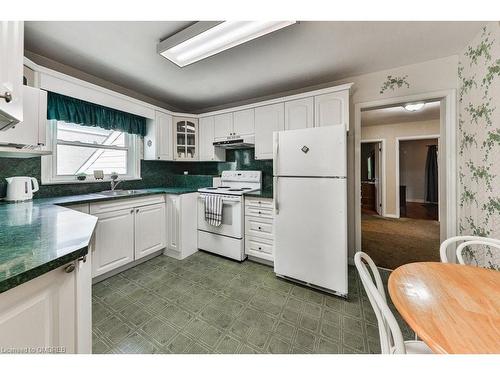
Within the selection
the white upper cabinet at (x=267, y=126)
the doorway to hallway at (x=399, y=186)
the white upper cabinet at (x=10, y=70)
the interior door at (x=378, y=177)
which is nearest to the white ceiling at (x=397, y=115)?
the doorway to hallway at (x=399, y=186)

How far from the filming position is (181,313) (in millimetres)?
1660

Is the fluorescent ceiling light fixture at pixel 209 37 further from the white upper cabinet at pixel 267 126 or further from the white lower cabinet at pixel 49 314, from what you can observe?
the white lower cabinet at pixel 49 314

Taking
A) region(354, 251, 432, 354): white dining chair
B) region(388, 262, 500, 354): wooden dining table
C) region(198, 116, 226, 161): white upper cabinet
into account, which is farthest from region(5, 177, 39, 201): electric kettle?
region(388, 262, 500, 354): wooden dining table

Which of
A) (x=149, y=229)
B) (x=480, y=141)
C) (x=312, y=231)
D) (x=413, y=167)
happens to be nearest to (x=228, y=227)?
(x=149, y=229)

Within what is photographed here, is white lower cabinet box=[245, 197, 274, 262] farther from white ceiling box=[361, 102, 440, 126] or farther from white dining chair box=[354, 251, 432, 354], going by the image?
white ceiling box=[361, 102, 440, 126]

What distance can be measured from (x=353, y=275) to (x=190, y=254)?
2088 mm

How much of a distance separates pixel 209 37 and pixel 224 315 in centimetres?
218

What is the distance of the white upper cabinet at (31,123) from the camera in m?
1.43

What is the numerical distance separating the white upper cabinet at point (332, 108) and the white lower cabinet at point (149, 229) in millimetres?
2311

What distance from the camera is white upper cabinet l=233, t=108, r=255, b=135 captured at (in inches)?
112

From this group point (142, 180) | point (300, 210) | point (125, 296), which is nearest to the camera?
point (125, 296)

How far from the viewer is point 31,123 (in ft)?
4.99

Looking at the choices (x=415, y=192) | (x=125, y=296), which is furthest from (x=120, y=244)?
(x=415, y=192)
